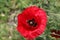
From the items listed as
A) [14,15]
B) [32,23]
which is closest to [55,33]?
[32,23]

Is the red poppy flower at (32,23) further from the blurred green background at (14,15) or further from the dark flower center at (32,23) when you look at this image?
the blurred green background at (14,15)

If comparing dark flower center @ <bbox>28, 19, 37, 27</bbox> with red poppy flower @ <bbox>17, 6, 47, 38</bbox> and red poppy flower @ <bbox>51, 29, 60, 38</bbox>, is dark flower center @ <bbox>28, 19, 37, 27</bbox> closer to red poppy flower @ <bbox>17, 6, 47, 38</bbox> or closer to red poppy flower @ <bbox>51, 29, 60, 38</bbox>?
red poppy flower @ <bbox>17, 6, 47, 38</bbox>

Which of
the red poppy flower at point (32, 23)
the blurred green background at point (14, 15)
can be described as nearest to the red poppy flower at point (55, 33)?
the blurred green background at point (14, 15)

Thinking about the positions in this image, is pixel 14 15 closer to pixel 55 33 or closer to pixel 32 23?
pixel 55 33

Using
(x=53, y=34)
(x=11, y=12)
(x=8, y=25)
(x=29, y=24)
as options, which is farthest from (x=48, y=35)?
(x=11, y=12)

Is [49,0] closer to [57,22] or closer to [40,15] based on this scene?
[57,22]

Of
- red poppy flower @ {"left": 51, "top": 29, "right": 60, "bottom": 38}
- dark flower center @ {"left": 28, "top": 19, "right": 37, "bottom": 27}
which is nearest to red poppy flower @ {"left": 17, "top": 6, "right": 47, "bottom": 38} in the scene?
dark flower center @ {"left": 28, "top": 19, "right": 37, "bottom": 27}
